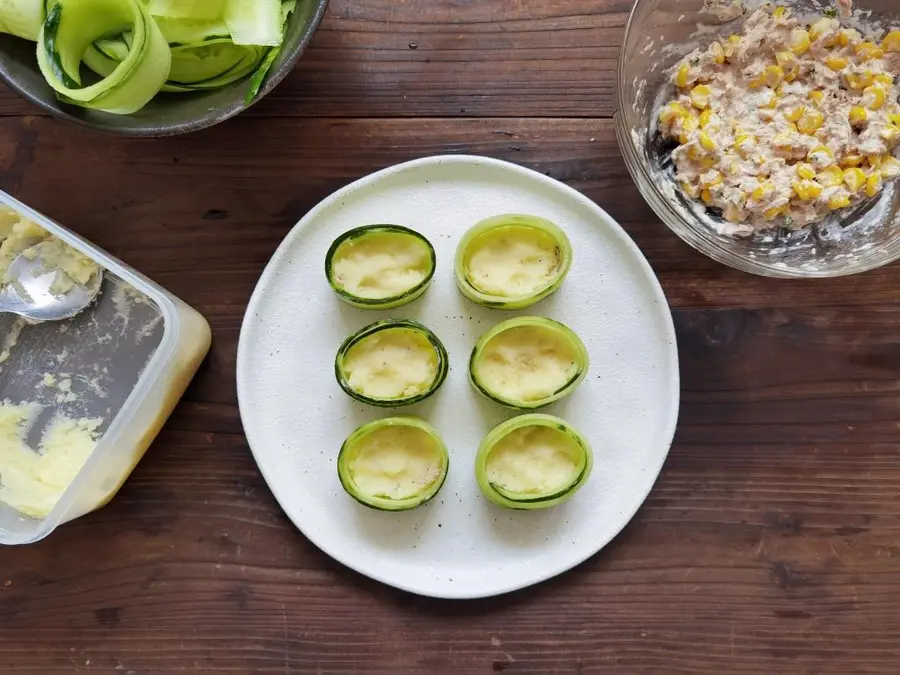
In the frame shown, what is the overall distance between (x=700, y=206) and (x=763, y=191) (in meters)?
0.10

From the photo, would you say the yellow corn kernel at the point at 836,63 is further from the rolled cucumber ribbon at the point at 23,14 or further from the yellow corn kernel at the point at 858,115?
the rolled cucumber ribbon at the point at 23,14

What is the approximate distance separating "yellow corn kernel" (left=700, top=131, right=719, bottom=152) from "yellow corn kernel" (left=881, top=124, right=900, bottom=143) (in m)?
0.24

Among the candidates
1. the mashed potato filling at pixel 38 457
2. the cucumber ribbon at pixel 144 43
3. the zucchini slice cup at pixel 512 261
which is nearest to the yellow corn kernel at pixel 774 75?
the zucchini slice cup at pixel 512 261

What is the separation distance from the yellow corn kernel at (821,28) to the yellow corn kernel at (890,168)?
211 millimetres

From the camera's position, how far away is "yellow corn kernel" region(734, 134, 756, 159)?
45.8 inches

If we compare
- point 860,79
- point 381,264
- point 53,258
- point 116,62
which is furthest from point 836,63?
point 53,258

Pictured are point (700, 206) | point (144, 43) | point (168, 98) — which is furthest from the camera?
point (700, 206)

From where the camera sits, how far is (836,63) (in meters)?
1.18

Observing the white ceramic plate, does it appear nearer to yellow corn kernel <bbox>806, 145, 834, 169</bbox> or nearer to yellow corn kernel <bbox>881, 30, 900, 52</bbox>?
yellow corn kernel <bbox>806, 145, 834, 169</bbox>

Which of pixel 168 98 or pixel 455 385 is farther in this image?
pixel 455 385

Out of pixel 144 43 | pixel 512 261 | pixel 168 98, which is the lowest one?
pixel 512 261

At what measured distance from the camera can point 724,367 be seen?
1.29m

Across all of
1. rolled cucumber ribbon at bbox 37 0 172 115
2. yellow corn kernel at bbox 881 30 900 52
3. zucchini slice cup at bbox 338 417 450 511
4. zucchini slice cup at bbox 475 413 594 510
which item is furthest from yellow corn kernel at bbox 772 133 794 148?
rolled cucumber ribbon at bbox 37 0 172 115

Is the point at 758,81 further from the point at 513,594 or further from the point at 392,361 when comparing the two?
the point at 513,594
